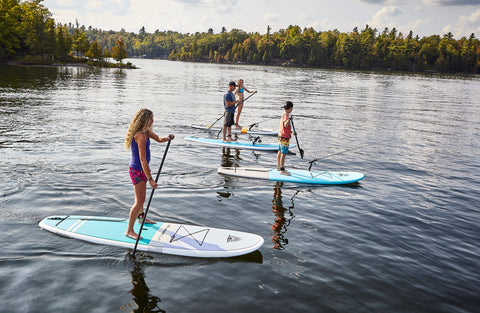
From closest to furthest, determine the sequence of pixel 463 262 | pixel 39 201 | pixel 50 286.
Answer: pixel 50 286 < pixel 463 262 < pixel 39 201

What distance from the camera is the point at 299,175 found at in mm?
11844

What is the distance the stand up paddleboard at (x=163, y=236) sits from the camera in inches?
267

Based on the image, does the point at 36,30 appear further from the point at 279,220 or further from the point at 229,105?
the point at 279,220

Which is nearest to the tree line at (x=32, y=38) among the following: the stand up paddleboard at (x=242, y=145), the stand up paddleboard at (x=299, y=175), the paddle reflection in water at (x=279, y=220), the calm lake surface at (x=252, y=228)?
the calm lake surface at (x=252, y=228)

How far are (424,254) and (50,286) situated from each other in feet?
25.4

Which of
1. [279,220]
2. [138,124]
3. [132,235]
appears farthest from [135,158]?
[279,220]

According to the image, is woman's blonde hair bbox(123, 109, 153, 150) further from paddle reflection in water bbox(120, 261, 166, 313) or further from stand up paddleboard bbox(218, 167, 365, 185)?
stand up paddleboard bbox(218, 167, 365, 185)

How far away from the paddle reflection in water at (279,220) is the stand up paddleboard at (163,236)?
742 mm

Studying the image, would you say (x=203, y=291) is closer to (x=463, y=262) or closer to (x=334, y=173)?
(x=463, y=262)

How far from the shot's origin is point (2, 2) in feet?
280

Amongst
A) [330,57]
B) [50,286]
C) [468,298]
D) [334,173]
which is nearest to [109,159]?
[50,286]

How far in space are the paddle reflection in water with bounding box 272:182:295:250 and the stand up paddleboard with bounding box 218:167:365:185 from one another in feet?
2.65

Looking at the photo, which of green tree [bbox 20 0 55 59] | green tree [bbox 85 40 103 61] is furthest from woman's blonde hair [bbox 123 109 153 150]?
green tree [bbox 85 40 103 61]

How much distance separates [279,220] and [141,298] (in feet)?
14.0
